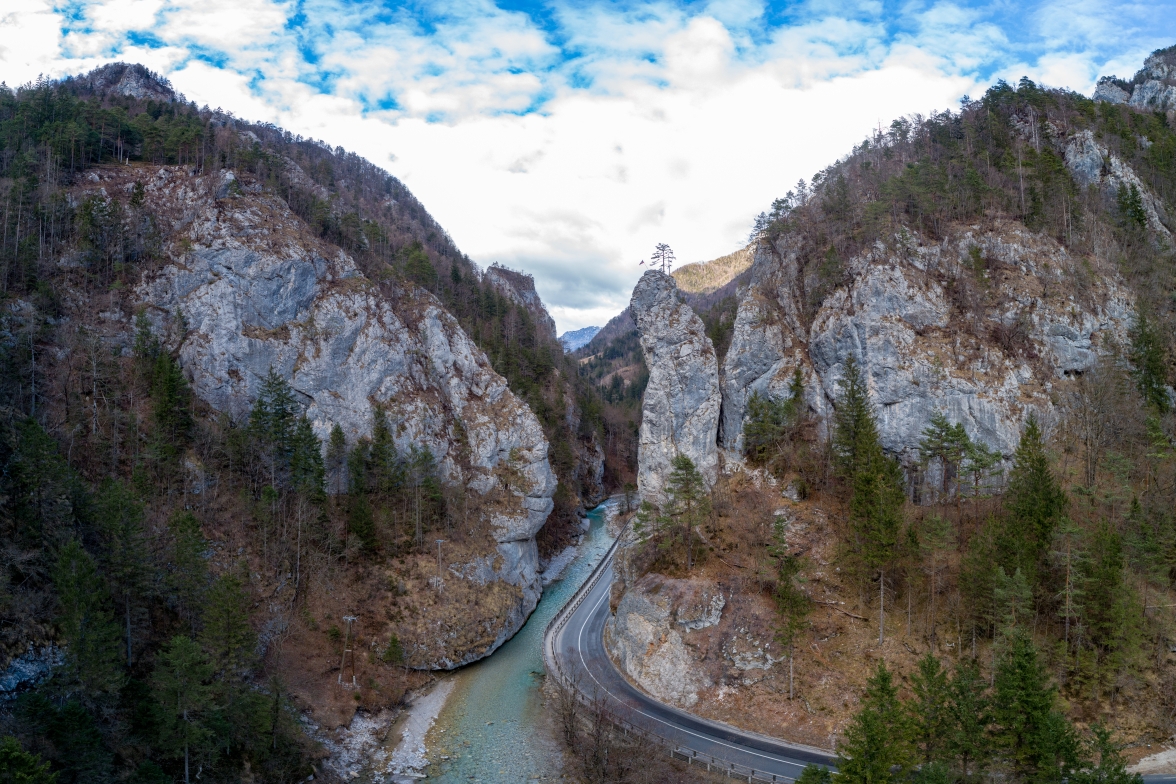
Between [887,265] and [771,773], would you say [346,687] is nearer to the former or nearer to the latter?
[771,773]

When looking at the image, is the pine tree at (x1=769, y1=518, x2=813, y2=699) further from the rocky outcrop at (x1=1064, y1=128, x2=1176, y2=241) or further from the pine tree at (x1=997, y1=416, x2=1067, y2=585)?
the rocky outcrop at (x1=1064, y1=128, x2=1176, y2=241)

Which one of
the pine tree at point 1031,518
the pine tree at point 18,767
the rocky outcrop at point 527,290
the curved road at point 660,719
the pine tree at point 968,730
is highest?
the rocky outcrop at point 527,290

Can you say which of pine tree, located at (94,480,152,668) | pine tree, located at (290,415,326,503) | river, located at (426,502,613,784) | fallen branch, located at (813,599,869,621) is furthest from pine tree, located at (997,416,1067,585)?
pine tree, located at (290,415,326,503)

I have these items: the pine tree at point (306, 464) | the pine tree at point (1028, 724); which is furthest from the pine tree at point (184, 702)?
the pine tree at point (1028, 724)

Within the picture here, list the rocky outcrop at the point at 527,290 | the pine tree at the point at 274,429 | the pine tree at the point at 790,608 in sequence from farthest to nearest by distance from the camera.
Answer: the rocky outcrop at the point at 527,290 < the pine tree at the point at 274,429 < the pine tree at the point at 790,608

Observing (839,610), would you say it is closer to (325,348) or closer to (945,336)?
(945,336)

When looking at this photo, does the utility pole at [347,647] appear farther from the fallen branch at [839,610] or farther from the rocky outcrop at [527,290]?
the rocky outcrop at [527,290]
